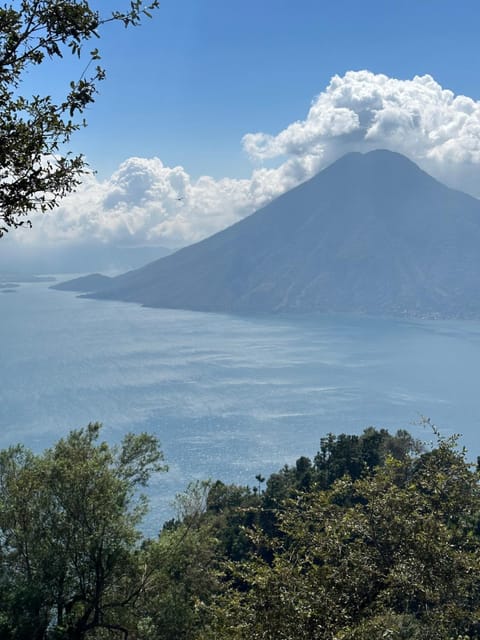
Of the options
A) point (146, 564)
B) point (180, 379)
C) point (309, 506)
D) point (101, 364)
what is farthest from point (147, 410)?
point (309, 506)

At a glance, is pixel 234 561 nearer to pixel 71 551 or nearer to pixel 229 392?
pixel 71 551

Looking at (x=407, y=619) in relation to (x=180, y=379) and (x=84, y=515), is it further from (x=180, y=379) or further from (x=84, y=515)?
(x=180, y=379)

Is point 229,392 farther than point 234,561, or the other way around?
point 229,392

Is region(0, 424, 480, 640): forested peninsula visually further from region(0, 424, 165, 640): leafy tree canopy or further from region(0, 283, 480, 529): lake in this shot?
region(0, 283, 480, 529): lake

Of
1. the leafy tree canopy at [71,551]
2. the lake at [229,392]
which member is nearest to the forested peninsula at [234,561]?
the leafy tree canopy at [71,551]

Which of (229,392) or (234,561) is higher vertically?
(234,561)

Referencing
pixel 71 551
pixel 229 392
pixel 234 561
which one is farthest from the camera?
pixel 229 392

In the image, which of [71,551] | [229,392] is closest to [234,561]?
[71,551]
